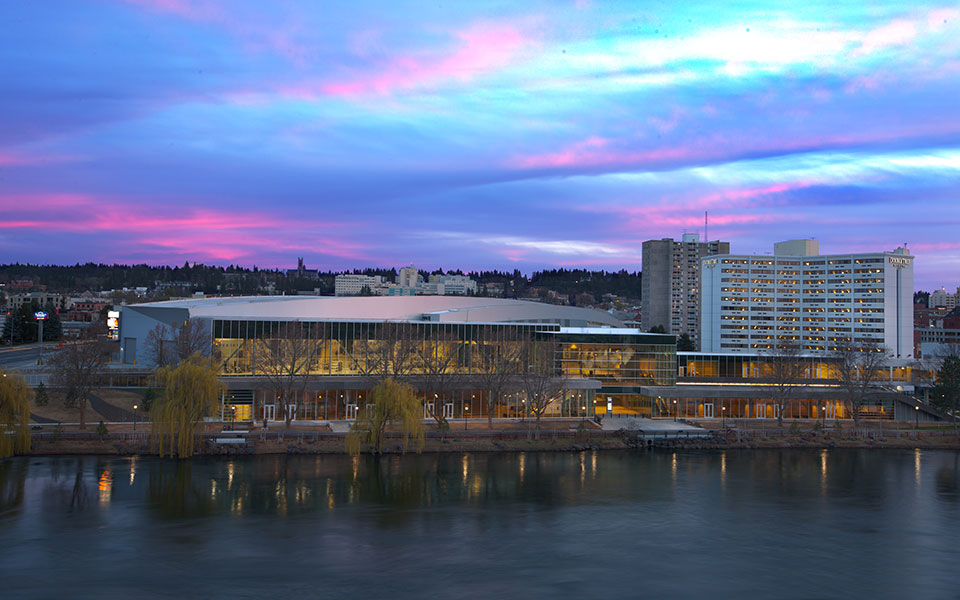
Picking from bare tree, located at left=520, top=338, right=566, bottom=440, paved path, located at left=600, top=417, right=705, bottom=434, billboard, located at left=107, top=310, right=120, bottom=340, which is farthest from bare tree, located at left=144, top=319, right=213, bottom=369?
paved path, located at left=600, top=417, right=705, bottom=434

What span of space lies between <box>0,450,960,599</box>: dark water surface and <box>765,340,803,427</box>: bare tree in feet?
37.9

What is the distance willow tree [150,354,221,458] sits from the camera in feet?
115

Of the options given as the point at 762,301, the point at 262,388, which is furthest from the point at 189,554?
the point at 762,301

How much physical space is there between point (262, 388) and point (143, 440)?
7.57 meters

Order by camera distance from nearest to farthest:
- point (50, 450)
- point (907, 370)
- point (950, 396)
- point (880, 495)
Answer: point (880, 495)
point (50, 450)
point (950, 396)
point (907, 370)

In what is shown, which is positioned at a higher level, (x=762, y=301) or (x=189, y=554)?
(x=762, y=301)

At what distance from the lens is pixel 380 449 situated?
37656 millimetres

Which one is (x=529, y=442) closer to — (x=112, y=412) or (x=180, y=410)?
(x=180, y=410)

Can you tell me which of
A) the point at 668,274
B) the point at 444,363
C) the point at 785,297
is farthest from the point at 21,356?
the point at 668,274

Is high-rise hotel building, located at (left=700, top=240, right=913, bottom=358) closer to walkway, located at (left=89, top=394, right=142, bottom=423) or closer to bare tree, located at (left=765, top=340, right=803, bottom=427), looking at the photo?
bare tree, located at (left=765, top=340, right=803, bottom=427)

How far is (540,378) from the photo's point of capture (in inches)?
1768

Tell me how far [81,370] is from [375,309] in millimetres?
24885

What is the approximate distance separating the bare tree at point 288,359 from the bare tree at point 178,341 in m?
3.48

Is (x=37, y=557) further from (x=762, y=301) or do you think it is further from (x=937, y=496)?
(x=762, y=301)
